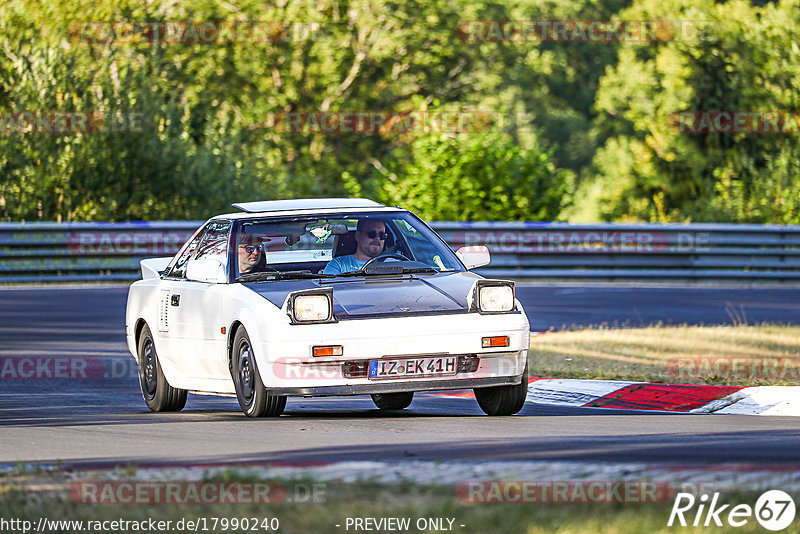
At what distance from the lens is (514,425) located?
9.48m

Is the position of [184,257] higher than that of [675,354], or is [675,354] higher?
[184,257]

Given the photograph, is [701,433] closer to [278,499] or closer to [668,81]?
[278,499]

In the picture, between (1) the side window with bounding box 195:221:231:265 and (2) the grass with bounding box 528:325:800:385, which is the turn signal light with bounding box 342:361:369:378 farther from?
(2) the grass with bounding box 528:325:800:385

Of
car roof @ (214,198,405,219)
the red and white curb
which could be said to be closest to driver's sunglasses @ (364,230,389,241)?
car roof @ (214,198,405,219)

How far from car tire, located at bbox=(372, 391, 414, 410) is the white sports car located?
0.01 m

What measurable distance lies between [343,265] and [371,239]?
1.11 feet

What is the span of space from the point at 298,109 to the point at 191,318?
36215 millimetres

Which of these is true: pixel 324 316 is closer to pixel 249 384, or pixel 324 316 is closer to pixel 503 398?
pixel 249 384

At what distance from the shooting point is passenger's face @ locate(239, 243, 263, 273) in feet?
34.7

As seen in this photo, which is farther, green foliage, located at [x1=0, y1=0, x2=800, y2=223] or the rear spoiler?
green foliage, located at [x1=0, y1=0, x2=800, y2=223]

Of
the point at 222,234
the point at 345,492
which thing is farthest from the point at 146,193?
the point at 345,492

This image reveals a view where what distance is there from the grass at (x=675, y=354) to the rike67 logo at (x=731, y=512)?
605cm

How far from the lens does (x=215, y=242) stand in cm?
1115

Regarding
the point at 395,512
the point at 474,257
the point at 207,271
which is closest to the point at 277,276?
the point at 207,271
